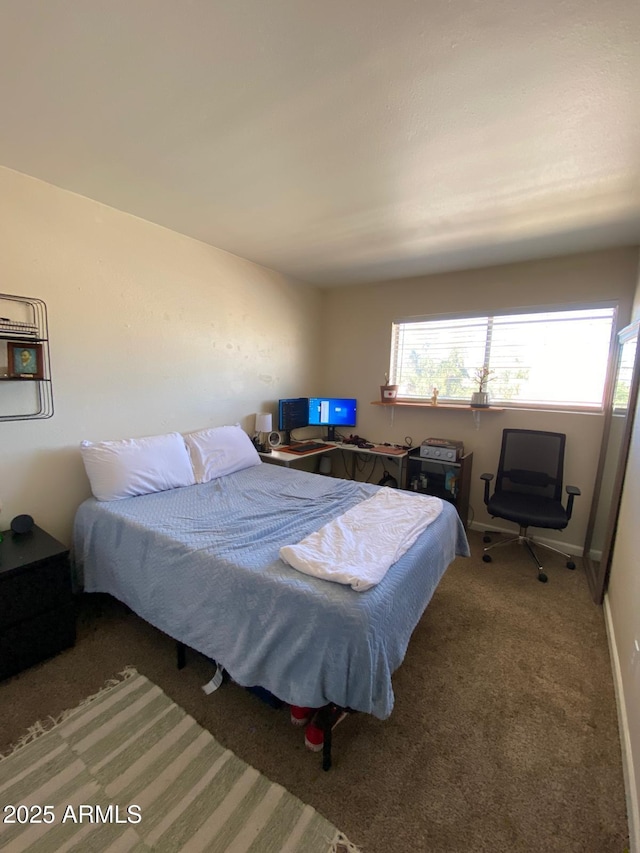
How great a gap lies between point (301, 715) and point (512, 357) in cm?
319

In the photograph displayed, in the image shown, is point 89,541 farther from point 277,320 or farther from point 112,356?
point 277,320

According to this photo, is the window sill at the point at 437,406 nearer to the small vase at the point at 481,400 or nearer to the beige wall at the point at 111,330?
the small vase at the point at 481,400

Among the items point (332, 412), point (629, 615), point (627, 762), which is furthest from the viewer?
point (332, 412)

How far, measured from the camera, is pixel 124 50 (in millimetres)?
1135

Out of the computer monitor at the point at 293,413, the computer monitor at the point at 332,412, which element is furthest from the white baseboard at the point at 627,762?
the computer monitor at the point at 293,413

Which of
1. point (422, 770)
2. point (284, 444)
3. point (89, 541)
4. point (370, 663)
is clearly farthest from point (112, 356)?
point (422, 770)

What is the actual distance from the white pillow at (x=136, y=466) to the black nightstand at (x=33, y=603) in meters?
0.42

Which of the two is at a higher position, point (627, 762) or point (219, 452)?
point (219, 452)

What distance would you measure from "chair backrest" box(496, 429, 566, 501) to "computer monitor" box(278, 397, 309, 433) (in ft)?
6.53

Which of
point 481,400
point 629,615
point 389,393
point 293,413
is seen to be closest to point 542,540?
point 481,400

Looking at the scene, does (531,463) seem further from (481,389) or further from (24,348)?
(24,348)

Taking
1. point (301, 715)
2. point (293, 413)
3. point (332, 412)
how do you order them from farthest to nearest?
point (332, 412), point (293, 413), point (301, 715)

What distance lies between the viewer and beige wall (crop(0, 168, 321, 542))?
6.62 ft

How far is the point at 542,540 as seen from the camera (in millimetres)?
3166
